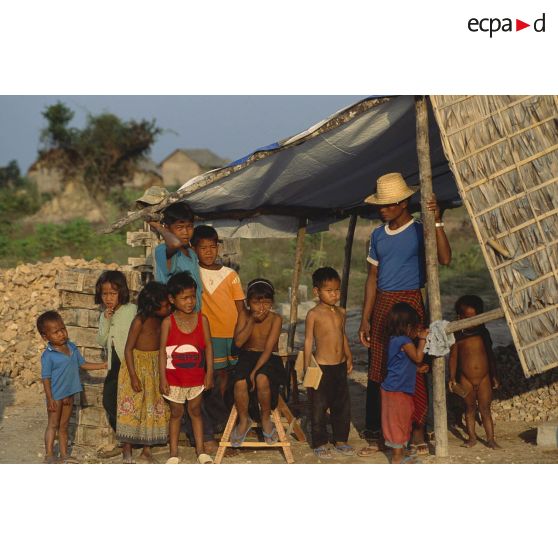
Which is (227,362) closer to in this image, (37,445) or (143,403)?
(143,403)

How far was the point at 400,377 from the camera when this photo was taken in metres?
5.85

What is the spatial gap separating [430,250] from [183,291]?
1.63 metres

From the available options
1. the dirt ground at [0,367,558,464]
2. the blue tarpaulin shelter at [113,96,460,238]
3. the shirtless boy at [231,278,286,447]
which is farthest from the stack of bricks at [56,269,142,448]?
the shirtless boy at [231,278,286,447]

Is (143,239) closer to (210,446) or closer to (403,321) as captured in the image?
(210,446)

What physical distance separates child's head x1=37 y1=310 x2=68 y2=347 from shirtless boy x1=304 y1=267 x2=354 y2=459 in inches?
65.7

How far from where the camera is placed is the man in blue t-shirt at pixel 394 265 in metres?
6.07

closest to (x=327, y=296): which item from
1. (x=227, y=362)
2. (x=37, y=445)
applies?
(x=227, y=362)

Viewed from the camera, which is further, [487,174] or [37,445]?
[37,445]

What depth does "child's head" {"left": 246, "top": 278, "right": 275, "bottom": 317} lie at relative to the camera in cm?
600

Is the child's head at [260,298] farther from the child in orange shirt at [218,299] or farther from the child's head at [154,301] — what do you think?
the child's head at [154,301]

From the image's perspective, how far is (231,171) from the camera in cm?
627

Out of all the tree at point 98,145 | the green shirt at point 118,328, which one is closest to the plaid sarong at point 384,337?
the green shirt at point 118,328

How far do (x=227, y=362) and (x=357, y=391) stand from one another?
241 centimetres

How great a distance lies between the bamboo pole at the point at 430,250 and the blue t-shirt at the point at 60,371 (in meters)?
2.45
